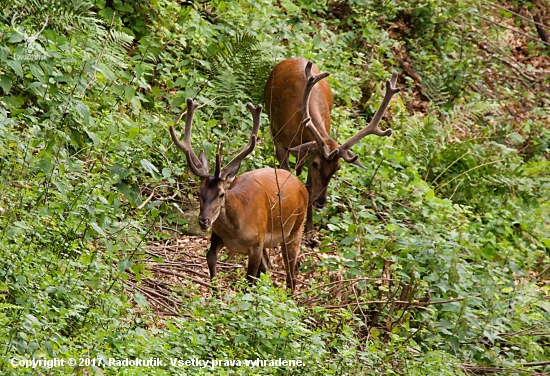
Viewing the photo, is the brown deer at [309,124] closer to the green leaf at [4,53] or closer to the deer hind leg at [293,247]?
the deer hind leg at [293,247]

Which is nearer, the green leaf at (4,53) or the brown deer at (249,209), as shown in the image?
the green leaf at (4,53)

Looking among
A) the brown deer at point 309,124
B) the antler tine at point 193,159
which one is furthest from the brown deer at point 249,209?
the brown deer at point 309,124

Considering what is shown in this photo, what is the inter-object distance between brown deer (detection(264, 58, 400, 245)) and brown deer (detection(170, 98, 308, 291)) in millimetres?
963

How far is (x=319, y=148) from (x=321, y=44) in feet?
12.3

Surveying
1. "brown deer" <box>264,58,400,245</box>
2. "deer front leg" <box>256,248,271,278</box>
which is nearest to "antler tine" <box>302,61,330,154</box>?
"brown deer" <box>264,58,400,245</box>

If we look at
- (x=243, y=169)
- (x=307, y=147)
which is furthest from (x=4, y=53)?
(x=307, y=147)

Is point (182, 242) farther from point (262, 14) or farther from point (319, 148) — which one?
point (262, 14)

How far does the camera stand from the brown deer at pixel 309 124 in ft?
37.9

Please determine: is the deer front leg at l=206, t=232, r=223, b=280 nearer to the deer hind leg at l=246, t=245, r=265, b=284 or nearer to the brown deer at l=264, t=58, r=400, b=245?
the deer hind leg at l=246, t=245, r=265, b=284

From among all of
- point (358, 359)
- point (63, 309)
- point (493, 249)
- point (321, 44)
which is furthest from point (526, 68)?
point (63, 309)

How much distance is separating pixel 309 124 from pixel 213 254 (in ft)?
9.16

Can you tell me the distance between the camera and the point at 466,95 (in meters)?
17.1

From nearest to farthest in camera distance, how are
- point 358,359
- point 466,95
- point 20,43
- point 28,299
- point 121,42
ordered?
1. point 28,299
2. point 358,359
3. point 20,43
4. point 121,42
5. point 466,95

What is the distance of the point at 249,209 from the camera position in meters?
9.69
